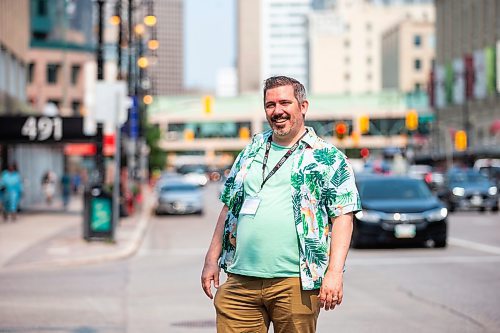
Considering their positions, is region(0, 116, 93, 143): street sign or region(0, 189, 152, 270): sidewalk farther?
region(0, 116, 93, 143): street sign

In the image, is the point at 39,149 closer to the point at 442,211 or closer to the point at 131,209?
the point at 131,209

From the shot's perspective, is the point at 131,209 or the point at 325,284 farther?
the point at 131,209

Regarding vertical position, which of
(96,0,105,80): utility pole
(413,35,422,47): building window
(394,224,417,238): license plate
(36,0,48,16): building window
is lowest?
(394,224,417,238): license plate

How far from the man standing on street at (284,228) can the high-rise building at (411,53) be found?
142m

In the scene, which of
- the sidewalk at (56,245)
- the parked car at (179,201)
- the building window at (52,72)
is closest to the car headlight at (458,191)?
the parked car at (179,201)

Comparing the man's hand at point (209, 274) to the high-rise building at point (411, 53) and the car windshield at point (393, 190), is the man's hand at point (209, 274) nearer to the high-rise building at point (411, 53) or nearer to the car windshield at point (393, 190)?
the car windshield at point (393, 190)

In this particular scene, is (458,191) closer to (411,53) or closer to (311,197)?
(311,197)

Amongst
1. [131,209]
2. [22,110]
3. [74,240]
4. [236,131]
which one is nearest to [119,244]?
[74,240]

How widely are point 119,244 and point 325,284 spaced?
56.2ft

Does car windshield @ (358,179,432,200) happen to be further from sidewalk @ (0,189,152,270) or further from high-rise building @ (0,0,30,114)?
high-rise building @ (0,0,30,114)

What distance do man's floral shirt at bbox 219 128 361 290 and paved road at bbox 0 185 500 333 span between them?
15.9ft

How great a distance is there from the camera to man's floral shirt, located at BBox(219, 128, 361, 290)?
5.41m

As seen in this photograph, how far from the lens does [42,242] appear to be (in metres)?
22.9

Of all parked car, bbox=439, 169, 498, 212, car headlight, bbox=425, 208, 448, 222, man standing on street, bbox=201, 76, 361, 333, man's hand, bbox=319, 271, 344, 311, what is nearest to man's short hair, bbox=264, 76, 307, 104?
man standing on street, bbox=201, 76, 361, 333
